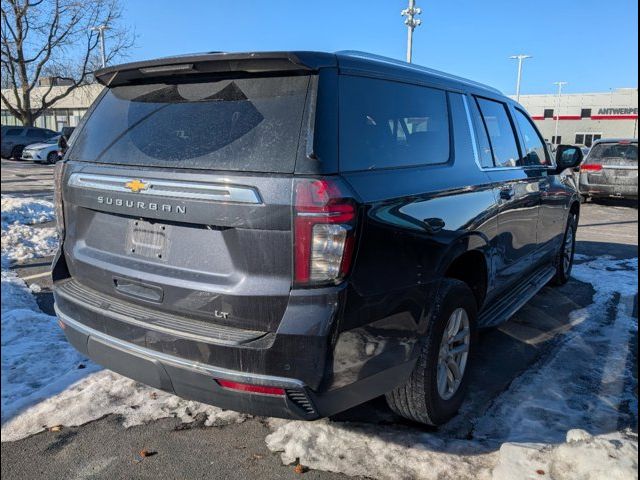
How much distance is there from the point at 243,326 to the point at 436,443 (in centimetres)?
134

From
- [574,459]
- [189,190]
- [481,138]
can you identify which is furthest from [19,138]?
[574,459]

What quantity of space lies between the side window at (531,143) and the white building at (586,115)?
150 feet

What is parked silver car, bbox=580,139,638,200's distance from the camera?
1279 cm

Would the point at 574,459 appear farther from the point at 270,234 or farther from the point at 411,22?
the point at 411,22

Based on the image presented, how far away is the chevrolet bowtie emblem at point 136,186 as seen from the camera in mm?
2453

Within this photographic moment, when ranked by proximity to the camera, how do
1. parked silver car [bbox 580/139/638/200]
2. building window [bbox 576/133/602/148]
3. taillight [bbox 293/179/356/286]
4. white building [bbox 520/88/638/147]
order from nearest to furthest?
1. taillight [bbox 293/179/356/286]
2. parked silver car [bbox 580/139/638/200]
3. white building [bbox 520/88/638/147]
4. building window [bbox 576/133/602/148]

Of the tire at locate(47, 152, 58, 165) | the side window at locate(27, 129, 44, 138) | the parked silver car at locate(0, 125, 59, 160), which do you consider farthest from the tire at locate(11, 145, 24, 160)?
the tire at locate(47, 152, 58, 165)

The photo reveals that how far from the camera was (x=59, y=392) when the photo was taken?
3330 millimetres

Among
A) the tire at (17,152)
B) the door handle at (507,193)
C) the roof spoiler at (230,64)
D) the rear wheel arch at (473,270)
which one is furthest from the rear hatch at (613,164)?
the tire at (17,152)

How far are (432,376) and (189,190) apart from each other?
61.0 inches

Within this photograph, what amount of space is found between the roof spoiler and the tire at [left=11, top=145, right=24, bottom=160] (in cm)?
2746

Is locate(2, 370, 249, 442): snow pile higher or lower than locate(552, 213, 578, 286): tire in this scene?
lower

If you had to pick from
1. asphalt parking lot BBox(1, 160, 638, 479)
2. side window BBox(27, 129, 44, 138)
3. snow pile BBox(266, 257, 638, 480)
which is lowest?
asphalt parking lot BBox(1, 160, 638, 479)

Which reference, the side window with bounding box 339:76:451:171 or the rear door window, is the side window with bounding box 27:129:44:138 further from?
the side window with bounding box 339:76:451:171
